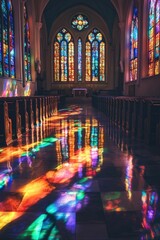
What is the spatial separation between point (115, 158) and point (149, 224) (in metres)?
2.04

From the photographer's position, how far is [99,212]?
7.33 ft

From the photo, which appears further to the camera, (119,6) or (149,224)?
(119,6)

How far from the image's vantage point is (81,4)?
2641 cm

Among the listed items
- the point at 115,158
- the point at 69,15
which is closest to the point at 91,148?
the point at 115,158

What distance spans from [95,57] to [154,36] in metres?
15.1

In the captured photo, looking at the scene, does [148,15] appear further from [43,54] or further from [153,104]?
Result: [43,54]

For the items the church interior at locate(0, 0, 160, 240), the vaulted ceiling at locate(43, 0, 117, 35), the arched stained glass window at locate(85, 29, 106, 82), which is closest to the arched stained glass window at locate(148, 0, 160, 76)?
the church interior at locate(0, 0, 160, 240)

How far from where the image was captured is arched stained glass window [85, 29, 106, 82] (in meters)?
27.8

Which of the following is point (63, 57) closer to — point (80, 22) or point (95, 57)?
point (95, 57)

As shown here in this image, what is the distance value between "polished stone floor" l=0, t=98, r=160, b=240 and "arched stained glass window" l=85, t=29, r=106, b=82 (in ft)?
79.3

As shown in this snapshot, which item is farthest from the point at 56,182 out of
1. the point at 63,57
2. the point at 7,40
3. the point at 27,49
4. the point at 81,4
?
the point at 81,4

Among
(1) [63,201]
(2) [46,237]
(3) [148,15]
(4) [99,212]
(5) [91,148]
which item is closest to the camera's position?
(2) [46,237]

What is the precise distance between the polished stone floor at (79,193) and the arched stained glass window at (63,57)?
2405 cm

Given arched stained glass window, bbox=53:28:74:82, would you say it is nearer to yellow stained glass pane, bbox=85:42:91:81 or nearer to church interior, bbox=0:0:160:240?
yellow stained glass pane, bbox=85:42:91:81
